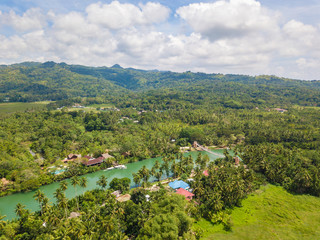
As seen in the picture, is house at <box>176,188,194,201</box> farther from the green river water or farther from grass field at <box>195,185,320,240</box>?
the green river water

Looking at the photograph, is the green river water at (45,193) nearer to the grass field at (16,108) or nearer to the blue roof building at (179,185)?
the blue roof building at (179,185)

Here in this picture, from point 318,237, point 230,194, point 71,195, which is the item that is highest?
point 230,194

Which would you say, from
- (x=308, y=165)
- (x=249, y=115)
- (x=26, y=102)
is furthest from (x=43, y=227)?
(x=26, y=102)

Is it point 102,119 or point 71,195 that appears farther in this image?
point 102,119

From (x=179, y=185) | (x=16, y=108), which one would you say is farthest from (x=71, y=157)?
(x=16, y=108)

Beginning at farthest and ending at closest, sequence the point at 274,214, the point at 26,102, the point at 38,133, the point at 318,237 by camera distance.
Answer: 1. the point at 26,102
2. the point at 38,133
3. the point at 274,214
4. the point at 318,237

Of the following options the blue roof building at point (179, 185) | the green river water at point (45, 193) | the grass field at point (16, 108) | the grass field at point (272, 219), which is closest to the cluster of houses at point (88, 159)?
the green river water at point (45, 193)

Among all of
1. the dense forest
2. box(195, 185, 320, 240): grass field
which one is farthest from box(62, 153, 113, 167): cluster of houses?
box(195, 185, 320, 240): grass field

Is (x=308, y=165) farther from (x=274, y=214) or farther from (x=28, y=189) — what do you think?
(x=28, y=189)
